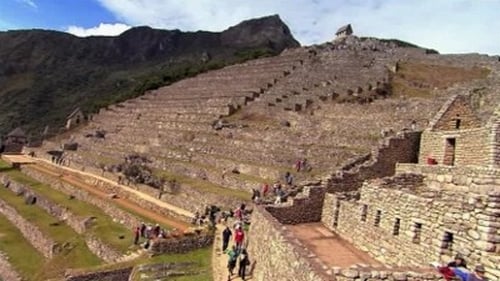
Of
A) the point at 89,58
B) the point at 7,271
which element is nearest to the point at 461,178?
the point at 7,271

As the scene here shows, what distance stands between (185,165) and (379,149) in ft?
49.0

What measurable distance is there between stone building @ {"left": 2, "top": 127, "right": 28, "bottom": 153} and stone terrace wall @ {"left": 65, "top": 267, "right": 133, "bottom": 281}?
134ft

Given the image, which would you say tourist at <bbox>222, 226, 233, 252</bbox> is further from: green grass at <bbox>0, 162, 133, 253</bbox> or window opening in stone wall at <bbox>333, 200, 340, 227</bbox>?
green grass at <bbox>0, 162, 133, 253</bbox>

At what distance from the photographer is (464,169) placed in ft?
40.4

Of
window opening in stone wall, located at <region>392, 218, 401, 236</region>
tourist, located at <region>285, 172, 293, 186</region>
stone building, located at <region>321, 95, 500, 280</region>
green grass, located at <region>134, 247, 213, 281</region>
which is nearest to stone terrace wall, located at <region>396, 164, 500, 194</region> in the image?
stone building, located at <region>321, 95, 500, 280</region>


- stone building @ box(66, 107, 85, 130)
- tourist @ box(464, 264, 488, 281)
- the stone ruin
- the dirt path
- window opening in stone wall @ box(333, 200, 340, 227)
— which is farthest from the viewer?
stone building @ box(66, 107, 85, 130)

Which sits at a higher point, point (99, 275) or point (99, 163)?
point (99, 163)

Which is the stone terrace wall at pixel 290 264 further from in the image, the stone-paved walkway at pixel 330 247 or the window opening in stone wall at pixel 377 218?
the window opening in stone wall at pixel 377 218

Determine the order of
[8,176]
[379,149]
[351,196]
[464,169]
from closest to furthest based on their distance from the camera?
[464,169]
[351,196]
[379,149]
[8,176]

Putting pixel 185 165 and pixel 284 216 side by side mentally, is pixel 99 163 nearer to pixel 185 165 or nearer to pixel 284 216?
pixel 185 165

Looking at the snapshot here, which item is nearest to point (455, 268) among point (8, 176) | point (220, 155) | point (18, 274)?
point (18, 274)

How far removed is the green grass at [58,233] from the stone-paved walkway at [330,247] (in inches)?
429

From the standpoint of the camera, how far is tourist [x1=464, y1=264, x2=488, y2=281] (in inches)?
278

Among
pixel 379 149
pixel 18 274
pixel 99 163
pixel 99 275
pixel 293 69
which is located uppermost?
pixel 293 69
